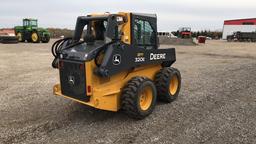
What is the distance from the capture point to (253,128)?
19.5ft

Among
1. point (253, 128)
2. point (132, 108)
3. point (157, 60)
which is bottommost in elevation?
point (253, 128)

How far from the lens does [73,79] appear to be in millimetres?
6145

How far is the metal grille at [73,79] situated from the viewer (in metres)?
5.94

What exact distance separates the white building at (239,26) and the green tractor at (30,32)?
4669 centimetres

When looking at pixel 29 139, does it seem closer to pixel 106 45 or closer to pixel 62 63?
pixel 62 63

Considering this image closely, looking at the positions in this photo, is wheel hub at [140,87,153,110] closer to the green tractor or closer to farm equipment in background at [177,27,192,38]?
the green tractor

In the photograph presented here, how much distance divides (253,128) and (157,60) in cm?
248

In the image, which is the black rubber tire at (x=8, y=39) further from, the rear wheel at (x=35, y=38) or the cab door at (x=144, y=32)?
the cab door at (x=144, y=32)

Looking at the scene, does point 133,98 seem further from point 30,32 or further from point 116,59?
point 30,32

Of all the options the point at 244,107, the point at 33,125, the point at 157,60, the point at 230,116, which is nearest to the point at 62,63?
the point at 33,125

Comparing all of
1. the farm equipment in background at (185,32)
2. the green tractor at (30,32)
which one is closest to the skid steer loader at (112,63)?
the green tractor at (30,32)

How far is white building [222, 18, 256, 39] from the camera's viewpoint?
66125 mm

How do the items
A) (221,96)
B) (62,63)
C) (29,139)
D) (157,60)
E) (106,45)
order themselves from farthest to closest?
1. (221,96)
2. (157,60)
3. (62,63)
4. (106,45)
5. (29,139)

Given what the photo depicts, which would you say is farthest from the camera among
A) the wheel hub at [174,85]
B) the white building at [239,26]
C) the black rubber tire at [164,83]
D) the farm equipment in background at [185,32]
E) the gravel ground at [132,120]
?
the white building at [239,26]
